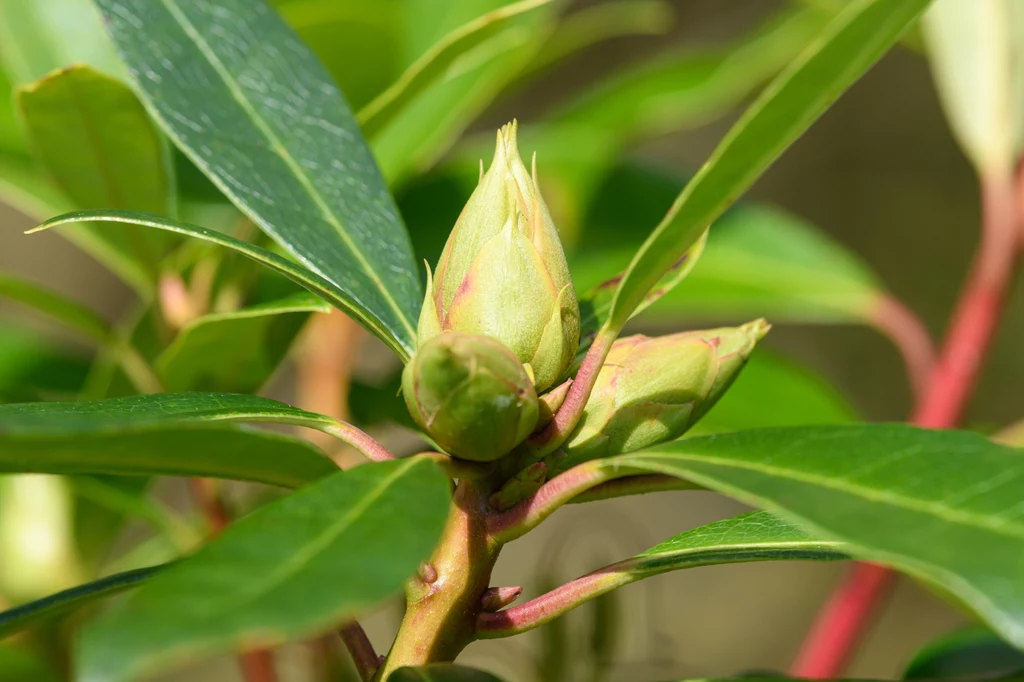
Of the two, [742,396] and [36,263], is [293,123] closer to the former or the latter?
[742,396]

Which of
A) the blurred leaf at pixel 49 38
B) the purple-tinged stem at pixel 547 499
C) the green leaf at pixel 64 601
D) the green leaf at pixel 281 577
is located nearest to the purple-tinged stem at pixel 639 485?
the purple-tinged stem at pixel 547 499

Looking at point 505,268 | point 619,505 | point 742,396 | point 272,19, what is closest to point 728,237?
point 742,396

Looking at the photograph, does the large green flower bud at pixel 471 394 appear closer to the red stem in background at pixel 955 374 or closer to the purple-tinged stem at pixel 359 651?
the purple-tinged stem at pixel 359 651

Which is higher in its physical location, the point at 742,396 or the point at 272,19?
the point at 272,19

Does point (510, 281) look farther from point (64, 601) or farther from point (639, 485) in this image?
point (64, 601)

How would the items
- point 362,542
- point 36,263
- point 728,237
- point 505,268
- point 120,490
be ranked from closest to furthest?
1. point 362,542
2. point 505,268
3. point 120,490
4. point 728,237
5. point 36,263

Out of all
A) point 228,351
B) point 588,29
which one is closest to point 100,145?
point 228,351
